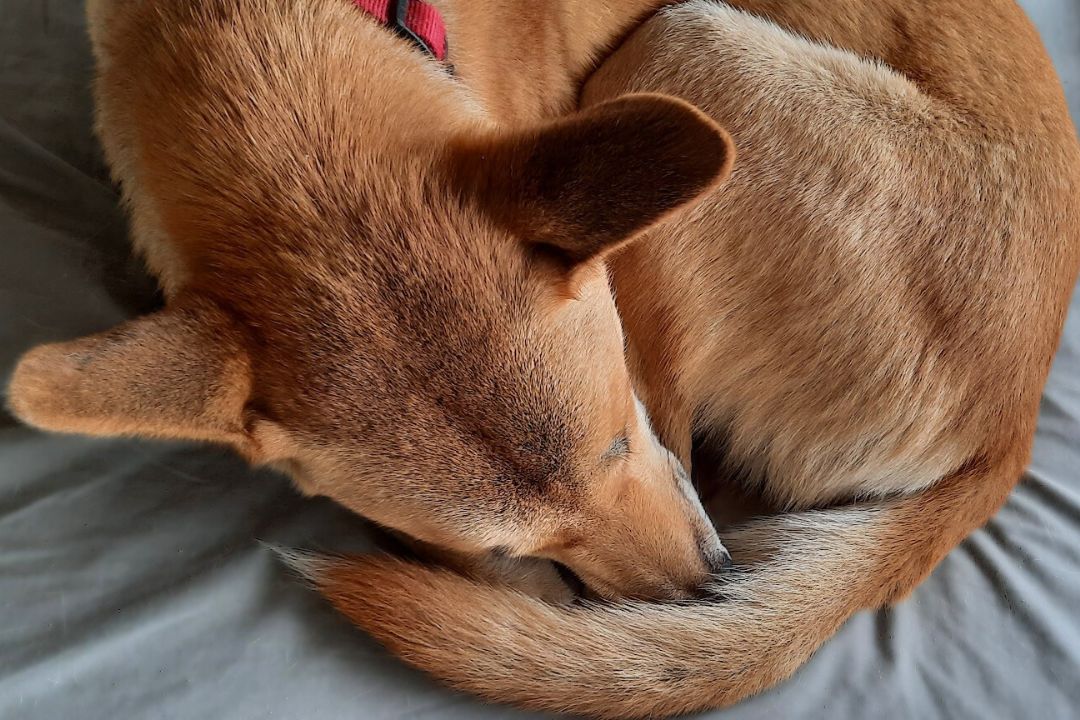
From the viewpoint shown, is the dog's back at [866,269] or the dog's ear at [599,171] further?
the dog's back at [866,269]

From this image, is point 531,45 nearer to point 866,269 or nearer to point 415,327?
point 866,269

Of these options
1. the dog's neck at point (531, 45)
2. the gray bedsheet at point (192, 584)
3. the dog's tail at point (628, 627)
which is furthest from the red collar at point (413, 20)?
the dog's tail at point (628, 627)

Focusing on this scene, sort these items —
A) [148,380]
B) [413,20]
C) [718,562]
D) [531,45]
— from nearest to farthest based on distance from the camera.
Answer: [148,380], [413,20], [718,562], [531,45]

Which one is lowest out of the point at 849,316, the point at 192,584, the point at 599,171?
the point at 192,584

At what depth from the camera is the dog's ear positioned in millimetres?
911

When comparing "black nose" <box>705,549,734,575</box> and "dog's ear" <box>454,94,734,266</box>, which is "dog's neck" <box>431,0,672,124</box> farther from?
"black nose" <box>705,549,734,575</box>

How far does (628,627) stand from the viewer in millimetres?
1312

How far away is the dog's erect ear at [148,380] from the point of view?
88 centimetres

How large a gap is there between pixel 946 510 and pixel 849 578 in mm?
278

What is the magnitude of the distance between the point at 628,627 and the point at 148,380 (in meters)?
0.90

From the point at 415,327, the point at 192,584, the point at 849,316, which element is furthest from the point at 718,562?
the point at 192,584

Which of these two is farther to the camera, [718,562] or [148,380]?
[718,562]

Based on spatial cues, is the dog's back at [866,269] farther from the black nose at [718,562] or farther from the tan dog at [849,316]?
the black nose at [718,562]

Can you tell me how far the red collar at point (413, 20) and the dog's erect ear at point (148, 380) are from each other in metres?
0.58
